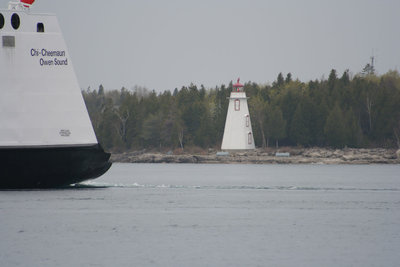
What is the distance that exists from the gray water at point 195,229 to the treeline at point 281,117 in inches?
2954

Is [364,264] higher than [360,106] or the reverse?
the reverse

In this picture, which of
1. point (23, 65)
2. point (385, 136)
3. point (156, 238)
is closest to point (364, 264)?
point (156, 238)

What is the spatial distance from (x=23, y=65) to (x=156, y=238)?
18.1m

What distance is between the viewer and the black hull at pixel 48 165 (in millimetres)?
46562

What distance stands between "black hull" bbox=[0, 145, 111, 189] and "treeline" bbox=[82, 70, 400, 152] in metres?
84.0

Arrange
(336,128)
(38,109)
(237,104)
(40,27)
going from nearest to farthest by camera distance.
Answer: (38,109) → (40,27) → (237,104) → (336,128)

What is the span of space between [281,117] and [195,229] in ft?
327

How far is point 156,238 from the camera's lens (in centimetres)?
3447

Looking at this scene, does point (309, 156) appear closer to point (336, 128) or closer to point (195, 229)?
point (336, 128)

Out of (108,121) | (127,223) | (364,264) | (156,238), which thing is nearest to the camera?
(364,264)

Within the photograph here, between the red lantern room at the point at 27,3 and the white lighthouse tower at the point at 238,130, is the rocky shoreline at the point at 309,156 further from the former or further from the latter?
the red lantern room at the point at 27,3

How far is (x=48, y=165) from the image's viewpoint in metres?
47.6

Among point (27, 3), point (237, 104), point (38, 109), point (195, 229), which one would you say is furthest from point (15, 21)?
point (237, 104)

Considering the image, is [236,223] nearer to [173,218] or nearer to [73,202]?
[173,218]
